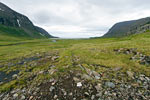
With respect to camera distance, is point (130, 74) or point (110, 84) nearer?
point (110, 84)

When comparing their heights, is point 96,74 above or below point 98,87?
above

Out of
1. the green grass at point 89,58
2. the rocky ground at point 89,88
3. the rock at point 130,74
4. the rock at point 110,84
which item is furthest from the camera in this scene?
the green grass at point 89,58

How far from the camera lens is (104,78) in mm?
8164

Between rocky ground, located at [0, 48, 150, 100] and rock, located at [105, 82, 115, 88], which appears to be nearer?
rocky ground, located at [0, 48, 150, 100]

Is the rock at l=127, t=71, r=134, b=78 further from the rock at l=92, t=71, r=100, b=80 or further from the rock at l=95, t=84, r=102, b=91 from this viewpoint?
the rock at l=95, t=84, r=102, b=91

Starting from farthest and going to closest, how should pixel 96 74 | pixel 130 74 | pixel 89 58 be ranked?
1. pixel 89 58
2. pixel 96 74
3. pixel 130 74

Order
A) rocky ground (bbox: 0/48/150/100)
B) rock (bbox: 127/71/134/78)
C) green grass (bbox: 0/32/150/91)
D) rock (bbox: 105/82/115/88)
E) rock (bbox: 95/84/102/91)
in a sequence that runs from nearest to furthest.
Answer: rocky ground (bbox: 0/48/150/100)
rock (bbox: 95/84/102/91)
rock (bbox: 105/82/115/88)
rock (bbox: 127/71/134/78)
green grass (bbox: 0/32/150/91)

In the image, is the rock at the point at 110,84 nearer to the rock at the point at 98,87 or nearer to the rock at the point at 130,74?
the rock at the point at 98,87

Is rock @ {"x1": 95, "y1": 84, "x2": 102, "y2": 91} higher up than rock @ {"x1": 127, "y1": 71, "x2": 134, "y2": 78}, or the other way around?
rock @ {"x1": 127, "y1": 71, "x2": 134, "y2": 78}

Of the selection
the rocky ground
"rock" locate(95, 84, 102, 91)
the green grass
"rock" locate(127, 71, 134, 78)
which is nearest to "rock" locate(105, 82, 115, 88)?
the rocky ground

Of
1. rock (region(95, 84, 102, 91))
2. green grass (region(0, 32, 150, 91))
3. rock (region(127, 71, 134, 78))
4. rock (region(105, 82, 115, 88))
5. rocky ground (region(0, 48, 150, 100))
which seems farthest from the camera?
green grass (region(0, 32, 150, 91))

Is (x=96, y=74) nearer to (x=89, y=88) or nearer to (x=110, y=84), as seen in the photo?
(x=110, y=84)

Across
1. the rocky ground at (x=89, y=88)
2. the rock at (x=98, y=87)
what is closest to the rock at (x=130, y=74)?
the rocky ground at (x=89, y=88)

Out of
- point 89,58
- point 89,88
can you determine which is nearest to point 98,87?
point 89,88
